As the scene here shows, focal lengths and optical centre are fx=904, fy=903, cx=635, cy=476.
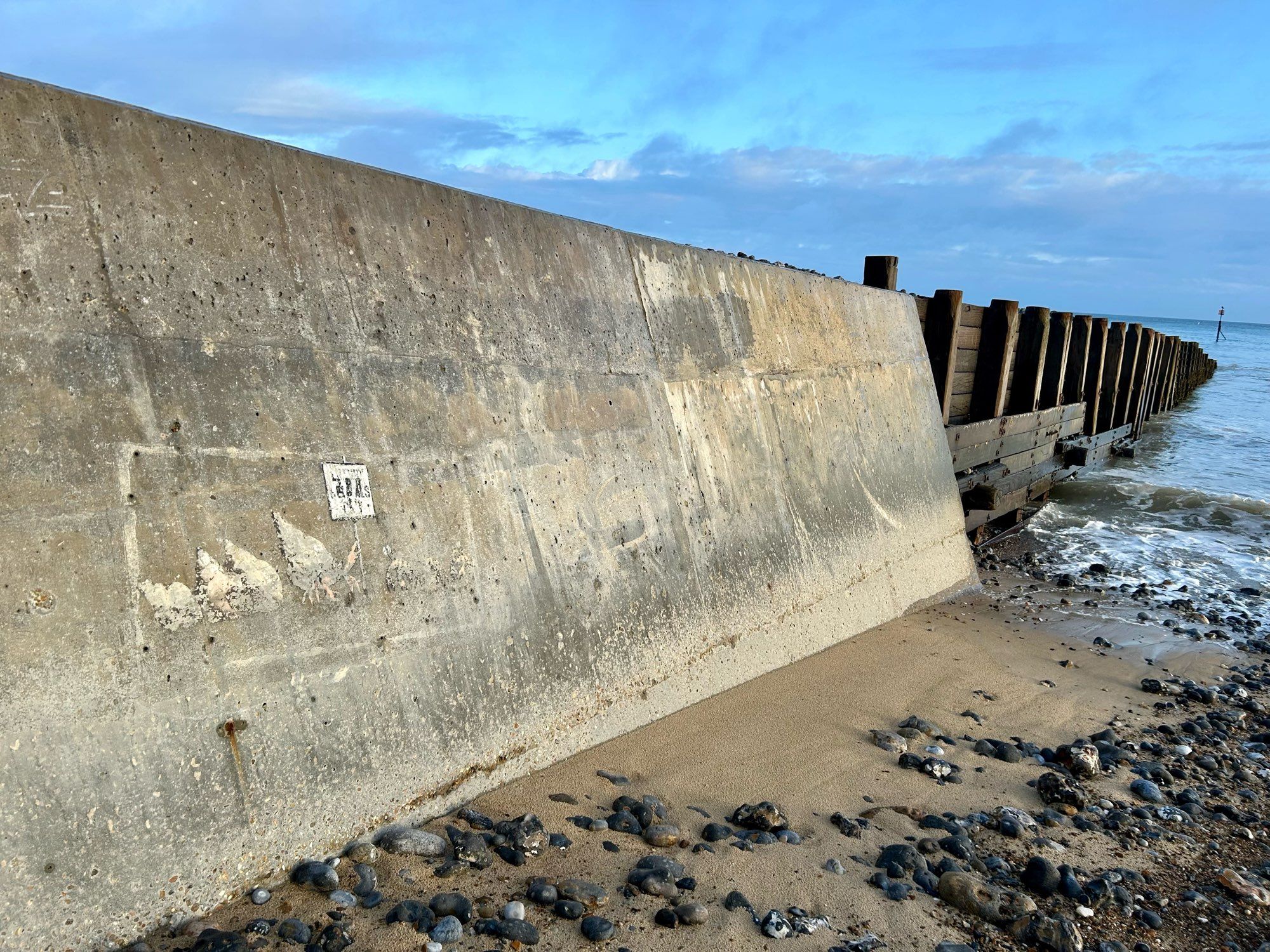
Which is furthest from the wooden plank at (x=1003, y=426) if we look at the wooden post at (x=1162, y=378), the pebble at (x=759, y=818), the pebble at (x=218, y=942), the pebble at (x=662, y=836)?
the wooden post at (x=1162, y=378)

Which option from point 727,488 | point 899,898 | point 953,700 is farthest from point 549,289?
point 953,700

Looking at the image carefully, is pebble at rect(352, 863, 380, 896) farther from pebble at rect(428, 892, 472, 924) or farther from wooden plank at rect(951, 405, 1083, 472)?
wooden plank at rect(951, 405, 1083, 472)

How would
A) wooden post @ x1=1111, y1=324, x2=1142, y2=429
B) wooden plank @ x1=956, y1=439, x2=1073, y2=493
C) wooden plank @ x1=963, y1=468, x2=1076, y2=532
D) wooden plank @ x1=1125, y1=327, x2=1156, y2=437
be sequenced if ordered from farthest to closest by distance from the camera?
wooden plank @ x1=1125, y1=327, x2=1156, y2=437 < wooden post @ x1=1111, y1=324, x2=1142, y2=429 < wooden plank @ x1=963, y1=468, x2=1076, y2=532 < wooden plank @ x1=956, y1=439, x2=1073, y2=493

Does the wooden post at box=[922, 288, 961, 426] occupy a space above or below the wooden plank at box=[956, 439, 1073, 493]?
above

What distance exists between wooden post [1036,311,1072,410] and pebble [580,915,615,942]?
11.2 meters

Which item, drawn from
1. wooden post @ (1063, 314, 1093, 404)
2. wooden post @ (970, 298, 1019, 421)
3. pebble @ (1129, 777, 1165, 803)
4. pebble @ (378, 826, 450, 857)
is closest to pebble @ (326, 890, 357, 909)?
pebble @ (378, 826, 450, 857)

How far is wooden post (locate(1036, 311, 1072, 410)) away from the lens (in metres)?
12.2

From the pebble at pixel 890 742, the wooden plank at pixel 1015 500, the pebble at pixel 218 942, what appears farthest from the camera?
the wooden plank at pixel 1015 500

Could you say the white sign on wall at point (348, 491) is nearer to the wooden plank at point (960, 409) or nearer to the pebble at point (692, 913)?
the pebble at point (692, 913)

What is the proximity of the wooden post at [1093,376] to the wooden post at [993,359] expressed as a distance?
587 cm

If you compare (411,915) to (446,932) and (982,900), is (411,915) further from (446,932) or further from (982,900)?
(982,900)

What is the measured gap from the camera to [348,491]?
3.11m

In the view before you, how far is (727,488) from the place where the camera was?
4793 mm

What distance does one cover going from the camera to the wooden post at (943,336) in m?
8.30
